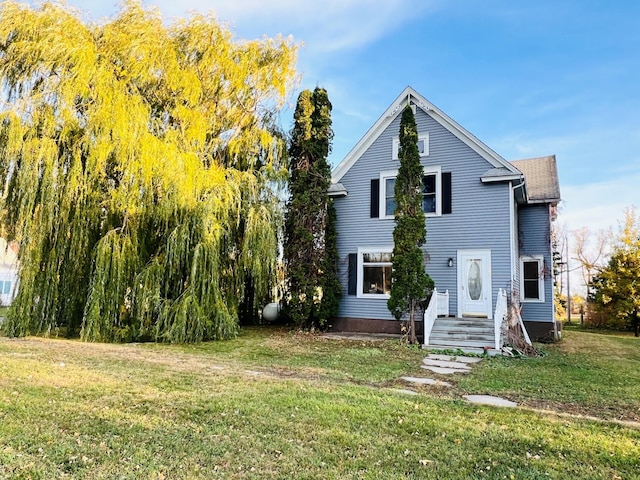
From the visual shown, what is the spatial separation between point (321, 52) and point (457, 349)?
10.1 meters

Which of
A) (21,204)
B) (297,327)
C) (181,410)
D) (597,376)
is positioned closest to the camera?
(181,410)

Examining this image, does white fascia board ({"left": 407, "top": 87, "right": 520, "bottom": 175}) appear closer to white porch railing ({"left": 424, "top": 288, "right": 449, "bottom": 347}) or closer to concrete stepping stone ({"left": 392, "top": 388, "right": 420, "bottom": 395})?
white porch railing ({"left": 424, "top": 288, "right": 449, "bottom": 347})

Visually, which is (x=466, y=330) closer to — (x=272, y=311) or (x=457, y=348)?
(x=457, y=348)

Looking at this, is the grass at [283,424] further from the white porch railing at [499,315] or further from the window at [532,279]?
the window at [532,279]

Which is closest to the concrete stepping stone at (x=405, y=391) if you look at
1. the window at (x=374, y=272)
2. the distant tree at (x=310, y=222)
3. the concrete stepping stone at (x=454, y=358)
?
the concrete stepping stone at (x=454, y=358)

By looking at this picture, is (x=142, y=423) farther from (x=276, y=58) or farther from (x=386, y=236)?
(x=276, y=58)

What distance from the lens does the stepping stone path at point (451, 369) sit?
5399mm

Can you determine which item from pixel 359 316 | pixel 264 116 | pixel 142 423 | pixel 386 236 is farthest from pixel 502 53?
pixel 142 423

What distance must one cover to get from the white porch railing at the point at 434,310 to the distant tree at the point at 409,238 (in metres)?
0.31

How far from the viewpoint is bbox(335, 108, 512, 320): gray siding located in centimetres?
1227

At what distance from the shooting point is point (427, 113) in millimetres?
13531

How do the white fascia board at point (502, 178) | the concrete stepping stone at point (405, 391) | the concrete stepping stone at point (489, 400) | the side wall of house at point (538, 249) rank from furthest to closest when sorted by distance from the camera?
the side wall of house at point (538, 249) → the white fascia board at point (502, 178) → the concrete stepping stone at point (405, 391) → the concrete stepping stone at point (489, 400)

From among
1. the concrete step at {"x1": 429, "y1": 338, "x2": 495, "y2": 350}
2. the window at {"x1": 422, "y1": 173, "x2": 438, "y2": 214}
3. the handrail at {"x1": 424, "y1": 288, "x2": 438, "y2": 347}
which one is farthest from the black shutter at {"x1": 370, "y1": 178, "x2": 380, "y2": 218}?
the concrete step at {"x1": 429, "y1": 338, "x2": 495, "y2": 350}

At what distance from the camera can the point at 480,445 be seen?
3.69 m
